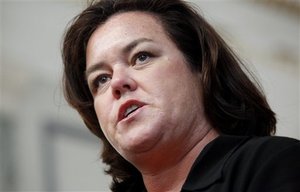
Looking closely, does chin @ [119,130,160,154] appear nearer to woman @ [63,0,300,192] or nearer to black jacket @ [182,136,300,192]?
woman @ [63,0,300,192]

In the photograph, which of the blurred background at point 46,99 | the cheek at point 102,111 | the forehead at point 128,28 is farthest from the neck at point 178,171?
the blurred background at point 46,99

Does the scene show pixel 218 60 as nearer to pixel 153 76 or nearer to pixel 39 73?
pixel 153 76

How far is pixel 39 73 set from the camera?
2.90 m

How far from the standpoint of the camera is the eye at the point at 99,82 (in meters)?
1.44

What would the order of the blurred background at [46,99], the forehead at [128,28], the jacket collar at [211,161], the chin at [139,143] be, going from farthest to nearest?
the blurred background at [46,99] → the forehead at [128,28] → the chin at [139,143] → the jacket collar at [211,161]

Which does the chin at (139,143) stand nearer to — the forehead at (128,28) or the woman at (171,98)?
the woman at (171,98)

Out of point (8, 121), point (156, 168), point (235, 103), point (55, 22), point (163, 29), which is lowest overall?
point (8, 121)

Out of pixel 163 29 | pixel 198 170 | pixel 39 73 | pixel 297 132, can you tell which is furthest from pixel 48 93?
pixel 198 170

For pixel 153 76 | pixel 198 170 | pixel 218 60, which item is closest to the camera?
pixel 198 170

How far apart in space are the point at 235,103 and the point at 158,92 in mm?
197

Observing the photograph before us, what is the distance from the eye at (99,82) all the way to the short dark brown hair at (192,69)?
11cm

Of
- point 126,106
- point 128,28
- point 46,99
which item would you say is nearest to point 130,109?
point 126,106

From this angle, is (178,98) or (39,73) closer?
(178,98)

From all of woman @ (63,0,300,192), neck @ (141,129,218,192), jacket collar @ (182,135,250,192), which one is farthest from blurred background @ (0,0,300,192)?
jacket collar @ (182,135,250,192)
